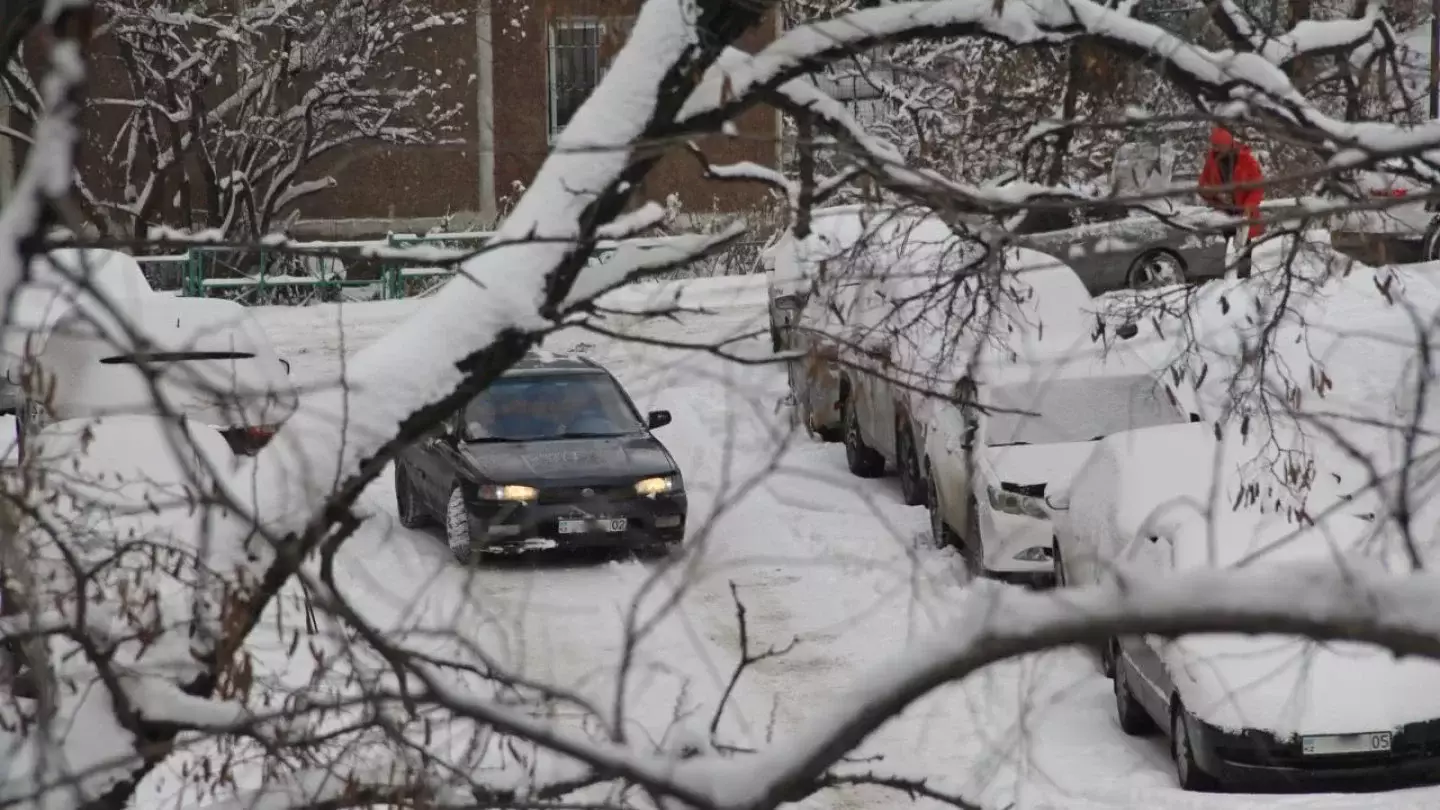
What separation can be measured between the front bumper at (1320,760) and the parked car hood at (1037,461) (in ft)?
12.9

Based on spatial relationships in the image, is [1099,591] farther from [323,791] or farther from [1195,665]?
[1195,665]

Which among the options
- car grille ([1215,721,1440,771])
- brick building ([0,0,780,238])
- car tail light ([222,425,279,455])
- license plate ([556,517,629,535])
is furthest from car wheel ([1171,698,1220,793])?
brick building ([0,0,780,238])

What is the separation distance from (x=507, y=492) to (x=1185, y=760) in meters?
6.23

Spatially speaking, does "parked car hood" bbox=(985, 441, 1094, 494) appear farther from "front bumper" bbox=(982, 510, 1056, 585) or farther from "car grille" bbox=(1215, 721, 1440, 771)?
"car grille" bbox=(1215, 721, 1440, 771)

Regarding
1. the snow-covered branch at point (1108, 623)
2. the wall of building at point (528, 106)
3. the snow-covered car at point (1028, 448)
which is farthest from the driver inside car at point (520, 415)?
the snow-covered branch at point (1108, 623)

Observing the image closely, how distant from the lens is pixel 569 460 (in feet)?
46.7

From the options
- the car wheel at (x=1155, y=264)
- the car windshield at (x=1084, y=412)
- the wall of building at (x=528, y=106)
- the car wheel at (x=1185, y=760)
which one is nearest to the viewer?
the car wheel at (x=1185, y=760)

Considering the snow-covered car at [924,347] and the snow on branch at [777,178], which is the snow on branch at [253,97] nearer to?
the snow-covered car at [924,347]

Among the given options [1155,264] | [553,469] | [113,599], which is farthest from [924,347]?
[1155,264]

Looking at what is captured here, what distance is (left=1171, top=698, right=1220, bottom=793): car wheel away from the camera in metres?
8.71

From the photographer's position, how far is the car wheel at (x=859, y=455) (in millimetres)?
16489

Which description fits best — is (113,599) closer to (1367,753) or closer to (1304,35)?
(1304,35)

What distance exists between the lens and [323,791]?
13.5ft

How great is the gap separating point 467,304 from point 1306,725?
4.99 m
